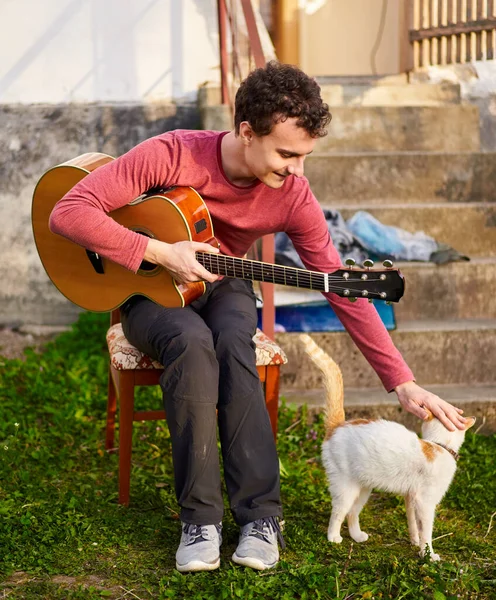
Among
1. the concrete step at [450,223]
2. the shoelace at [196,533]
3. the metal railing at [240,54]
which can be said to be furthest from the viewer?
the concrete step at [450,223]

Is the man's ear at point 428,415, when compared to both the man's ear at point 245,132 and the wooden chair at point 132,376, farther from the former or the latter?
the man's ear at point 245,132

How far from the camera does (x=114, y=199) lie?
2.69m

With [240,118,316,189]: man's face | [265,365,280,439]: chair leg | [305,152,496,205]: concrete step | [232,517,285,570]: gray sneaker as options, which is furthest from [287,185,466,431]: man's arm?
[305,152,496,205]: concrete step

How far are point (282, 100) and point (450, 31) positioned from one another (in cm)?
415

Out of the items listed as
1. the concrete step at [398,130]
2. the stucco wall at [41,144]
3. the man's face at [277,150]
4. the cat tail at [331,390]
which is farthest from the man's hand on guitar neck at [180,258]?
the concrete step at [398,130]

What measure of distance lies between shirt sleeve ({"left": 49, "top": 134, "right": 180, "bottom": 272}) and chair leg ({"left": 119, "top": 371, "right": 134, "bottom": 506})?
0.45m

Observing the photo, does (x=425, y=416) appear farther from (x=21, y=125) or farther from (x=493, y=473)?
(x=21, y=125)

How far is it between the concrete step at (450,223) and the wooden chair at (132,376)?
6.28 ft

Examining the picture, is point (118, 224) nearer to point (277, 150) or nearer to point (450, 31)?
point (277, 150)

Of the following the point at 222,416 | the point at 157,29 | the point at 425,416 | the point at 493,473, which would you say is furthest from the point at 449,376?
the point at 157,29

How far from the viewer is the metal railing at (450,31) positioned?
19.4 feet

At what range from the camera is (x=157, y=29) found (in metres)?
5.06

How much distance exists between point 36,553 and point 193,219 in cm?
121

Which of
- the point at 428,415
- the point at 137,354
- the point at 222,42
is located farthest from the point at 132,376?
the point at 222,42
